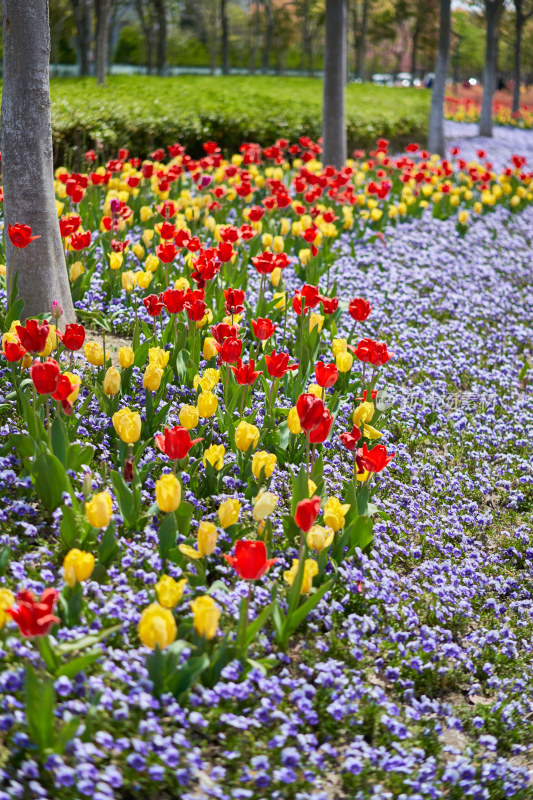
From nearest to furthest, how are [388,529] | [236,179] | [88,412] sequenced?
[388,529]
[88,412]
[236,179]

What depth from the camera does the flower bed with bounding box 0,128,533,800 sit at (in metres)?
2.34

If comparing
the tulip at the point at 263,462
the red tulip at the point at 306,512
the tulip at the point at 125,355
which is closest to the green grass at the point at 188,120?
the tulip at the point at 125,355

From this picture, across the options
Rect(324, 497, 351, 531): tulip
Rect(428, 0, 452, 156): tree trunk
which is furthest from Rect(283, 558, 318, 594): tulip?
Rect(428, 0, 452, 156): tree trunk

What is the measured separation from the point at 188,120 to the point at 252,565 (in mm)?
10385

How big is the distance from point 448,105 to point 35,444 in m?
36.7

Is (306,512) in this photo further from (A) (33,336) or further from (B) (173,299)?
(B) (173,299)

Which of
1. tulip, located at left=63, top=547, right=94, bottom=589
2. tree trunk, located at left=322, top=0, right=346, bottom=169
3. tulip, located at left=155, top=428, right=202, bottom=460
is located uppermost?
tree trunk, located at left=322, top=0, right=346, bottom=169

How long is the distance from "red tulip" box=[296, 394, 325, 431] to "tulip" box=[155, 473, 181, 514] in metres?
0.52

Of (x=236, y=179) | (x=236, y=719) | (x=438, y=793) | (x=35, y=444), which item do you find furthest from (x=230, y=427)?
(x=236, y=179)

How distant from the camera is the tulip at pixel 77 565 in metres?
2.46

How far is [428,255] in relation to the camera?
8.24 meters

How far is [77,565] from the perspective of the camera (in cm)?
247

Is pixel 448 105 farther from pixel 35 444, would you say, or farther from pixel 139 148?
pixel 35 444

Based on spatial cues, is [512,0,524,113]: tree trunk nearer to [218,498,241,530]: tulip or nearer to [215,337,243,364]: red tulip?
[215,337,243,364]: red tulip
